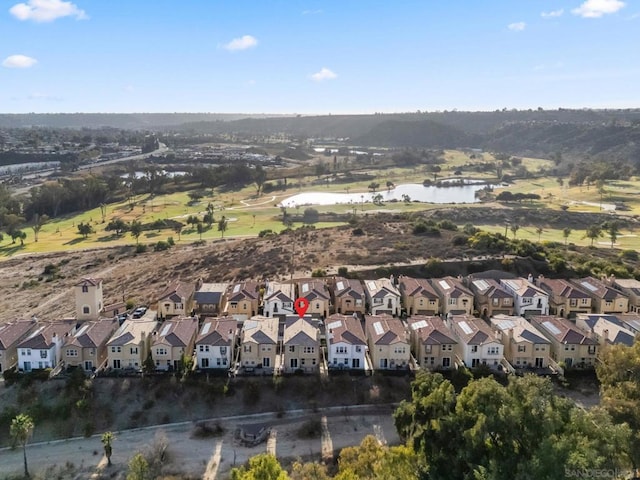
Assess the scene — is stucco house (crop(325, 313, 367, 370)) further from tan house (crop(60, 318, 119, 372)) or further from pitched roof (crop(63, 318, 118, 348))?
pitched roof (crop(63, 318, 118, 348))

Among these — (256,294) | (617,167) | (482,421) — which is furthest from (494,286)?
(617,167)

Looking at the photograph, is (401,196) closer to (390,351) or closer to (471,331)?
(471,331)

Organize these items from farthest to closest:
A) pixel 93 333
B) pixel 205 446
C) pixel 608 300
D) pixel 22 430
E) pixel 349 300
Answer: pixel 349 300 → pixel 608 300 → pixel 93 333 → pixel 205 446 → pixel 22 430

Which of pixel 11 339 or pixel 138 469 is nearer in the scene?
pixel 138 469

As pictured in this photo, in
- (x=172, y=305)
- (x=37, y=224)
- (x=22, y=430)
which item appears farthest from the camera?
(x=37, y=224)

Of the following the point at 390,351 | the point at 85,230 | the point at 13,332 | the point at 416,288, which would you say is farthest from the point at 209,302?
the point at 85,230

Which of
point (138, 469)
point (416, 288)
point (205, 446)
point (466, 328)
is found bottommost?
point (205, 446)

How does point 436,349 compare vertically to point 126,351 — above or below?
above

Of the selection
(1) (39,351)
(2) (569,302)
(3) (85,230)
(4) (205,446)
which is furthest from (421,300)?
(3) (85,230)
